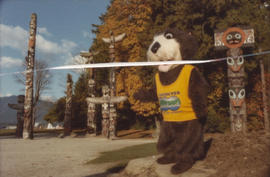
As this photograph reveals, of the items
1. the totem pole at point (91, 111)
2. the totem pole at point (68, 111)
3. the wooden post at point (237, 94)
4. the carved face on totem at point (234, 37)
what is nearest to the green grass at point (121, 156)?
the wooden post at point (237, 94)

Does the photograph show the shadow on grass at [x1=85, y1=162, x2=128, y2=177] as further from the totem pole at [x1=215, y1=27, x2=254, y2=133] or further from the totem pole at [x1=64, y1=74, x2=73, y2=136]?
the totem pole at [x1=64, y1=74, x2=73, y2=136]

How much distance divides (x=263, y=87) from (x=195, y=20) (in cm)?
588

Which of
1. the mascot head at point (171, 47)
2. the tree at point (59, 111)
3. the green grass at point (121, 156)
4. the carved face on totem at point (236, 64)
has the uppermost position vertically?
the carved face on totem at point (236, 64)

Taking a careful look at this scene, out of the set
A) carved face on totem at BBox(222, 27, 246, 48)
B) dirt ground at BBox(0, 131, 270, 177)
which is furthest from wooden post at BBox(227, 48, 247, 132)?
dirt ground at BBox(0, 131, 270, 177)

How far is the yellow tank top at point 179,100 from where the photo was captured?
3836 millimetres

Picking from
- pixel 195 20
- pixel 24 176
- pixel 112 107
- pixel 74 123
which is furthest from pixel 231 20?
pixel 74 123

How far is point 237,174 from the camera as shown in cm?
339

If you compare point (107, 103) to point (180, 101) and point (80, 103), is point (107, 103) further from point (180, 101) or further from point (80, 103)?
point (180, 101)

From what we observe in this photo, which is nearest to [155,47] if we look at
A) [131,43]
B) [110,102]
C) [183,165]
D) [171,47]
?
[171,47]

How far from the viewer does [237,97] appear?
Result: 8.80 metres

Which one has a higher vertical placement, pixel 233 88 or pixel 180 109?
pixel 233 88

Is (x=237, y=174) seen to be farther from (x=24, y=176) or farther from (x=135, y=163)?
(x=24, y=176)

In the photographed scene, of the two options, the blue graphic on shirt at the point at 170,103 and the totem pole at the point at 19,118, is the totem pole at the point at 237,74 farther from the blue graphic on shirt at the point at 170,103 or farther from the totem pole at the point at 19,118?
the totem pole at the point at 19,118

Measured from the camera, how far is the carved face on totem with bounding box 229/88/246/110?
877 cm
